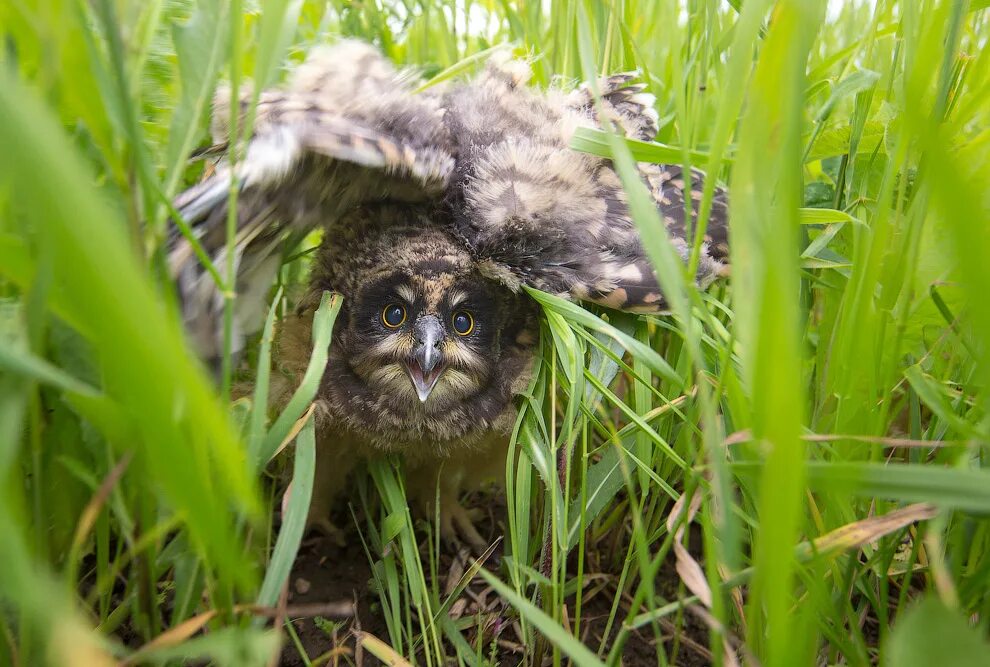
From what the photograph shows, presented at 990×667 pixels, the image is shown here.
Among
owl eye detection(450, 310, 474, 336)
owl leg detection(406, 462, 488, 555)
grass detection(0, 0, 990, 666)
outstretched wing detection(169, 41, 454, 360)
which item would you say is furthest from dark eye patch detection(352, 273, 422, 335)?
owl leg detection(406, 462, 488, 555)

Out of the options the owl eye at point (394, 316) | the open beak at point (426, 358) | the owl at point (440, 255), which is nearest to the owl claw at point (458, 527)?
the owl at point (440, 255)

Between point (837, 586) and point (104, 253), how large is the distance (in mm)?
1160

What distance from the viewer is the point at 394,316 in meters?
1.72

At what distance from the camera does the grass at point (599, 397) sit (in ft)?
1.99

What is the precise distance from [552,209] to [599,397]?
1.76ft

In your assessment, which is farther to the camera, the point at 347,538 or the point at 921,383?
the point at 347,538

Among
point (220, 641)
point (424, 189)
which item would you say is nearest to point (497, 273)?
point (424, 189)

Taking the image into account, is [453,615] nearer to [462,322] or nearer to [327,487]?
[327,487]

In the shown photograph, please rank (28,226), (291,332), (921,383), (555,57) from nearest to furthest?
(28,226)
(921,383)
(291,332)
(555,57)

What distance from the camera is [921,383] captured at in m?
1.05

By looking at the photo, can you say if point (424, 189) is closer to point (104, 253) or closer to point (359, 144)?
point (359, 144)

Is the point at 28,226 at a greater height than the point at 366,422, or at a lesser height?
greater

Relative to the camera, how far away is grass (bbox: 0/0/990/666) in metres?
0.61

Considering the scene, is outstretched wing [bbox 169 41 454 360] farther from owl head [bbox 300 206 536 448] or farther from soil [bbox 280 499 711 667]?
soil [bbox 280 499 711 667]
